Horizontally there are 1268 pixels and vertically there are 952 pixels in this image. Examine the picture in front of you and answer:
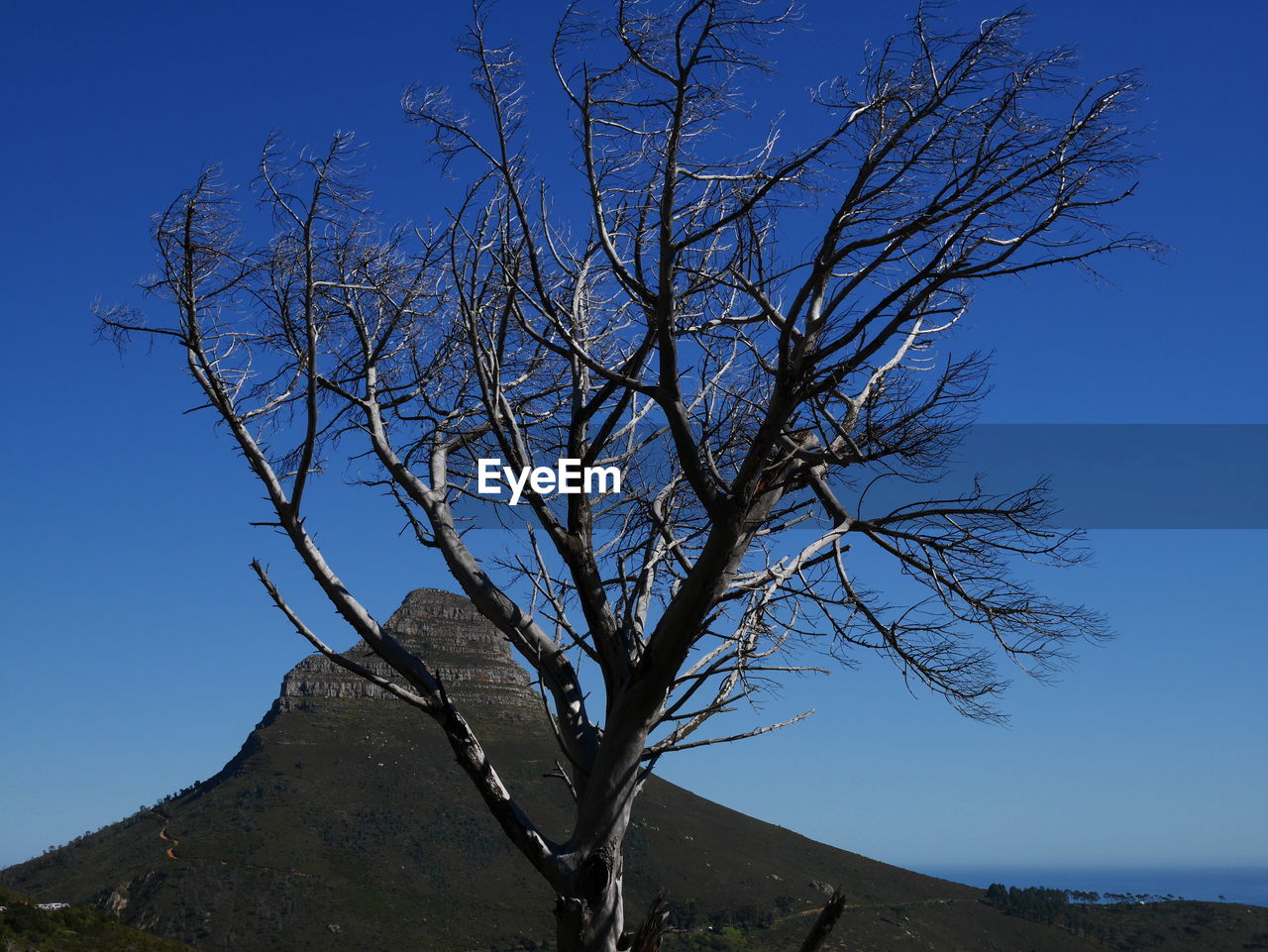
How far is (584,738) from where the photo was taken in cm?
561

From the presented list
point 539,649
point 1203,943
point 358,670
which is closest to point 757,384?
point 539,649

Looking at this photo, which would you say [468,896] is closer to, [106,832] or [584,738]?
[106,832]

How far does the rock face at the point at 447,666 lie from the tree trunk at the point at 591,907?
67953 mm

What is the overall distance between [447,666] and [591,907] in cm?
7779

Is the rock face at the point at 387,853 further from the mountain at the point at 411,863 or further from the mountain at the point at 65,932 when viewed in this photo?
the mountain at the point at 65,932

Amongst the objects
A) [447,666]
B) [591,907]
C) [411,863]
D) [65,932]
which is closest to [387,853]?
[411,863]

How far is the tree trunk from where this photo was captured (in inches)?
199

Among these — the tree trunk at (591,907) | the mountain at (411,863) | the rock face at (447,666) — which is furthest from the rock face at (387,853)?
the tree trunk at (591,907)

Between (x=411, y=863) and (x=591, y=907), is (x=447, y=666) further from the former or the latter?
(x=591, y=907)

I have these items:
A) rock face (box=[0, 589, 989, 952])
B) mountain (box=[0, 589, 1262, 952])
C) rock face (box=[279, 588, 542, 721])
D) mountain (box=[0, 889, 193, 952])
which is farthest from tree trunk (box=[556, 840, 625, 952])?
rock face (box=[279, 588, 542, 721])

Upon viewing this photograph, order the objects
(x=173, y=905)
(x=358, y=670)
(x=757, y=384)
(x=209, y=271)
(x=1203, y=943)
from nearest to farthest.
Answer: (x=358, y=670) < (x=209, y=271) < (x=757, y=384) < (x=173, y=905) < (x=1203, y=943)

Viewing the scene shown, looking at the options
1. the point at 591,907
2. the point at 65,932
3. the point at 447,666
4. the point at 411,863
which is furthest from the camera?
the point at 447,666

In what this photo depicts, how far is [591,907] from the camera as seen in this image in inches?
202

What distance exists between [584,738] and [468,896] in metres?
51.1
